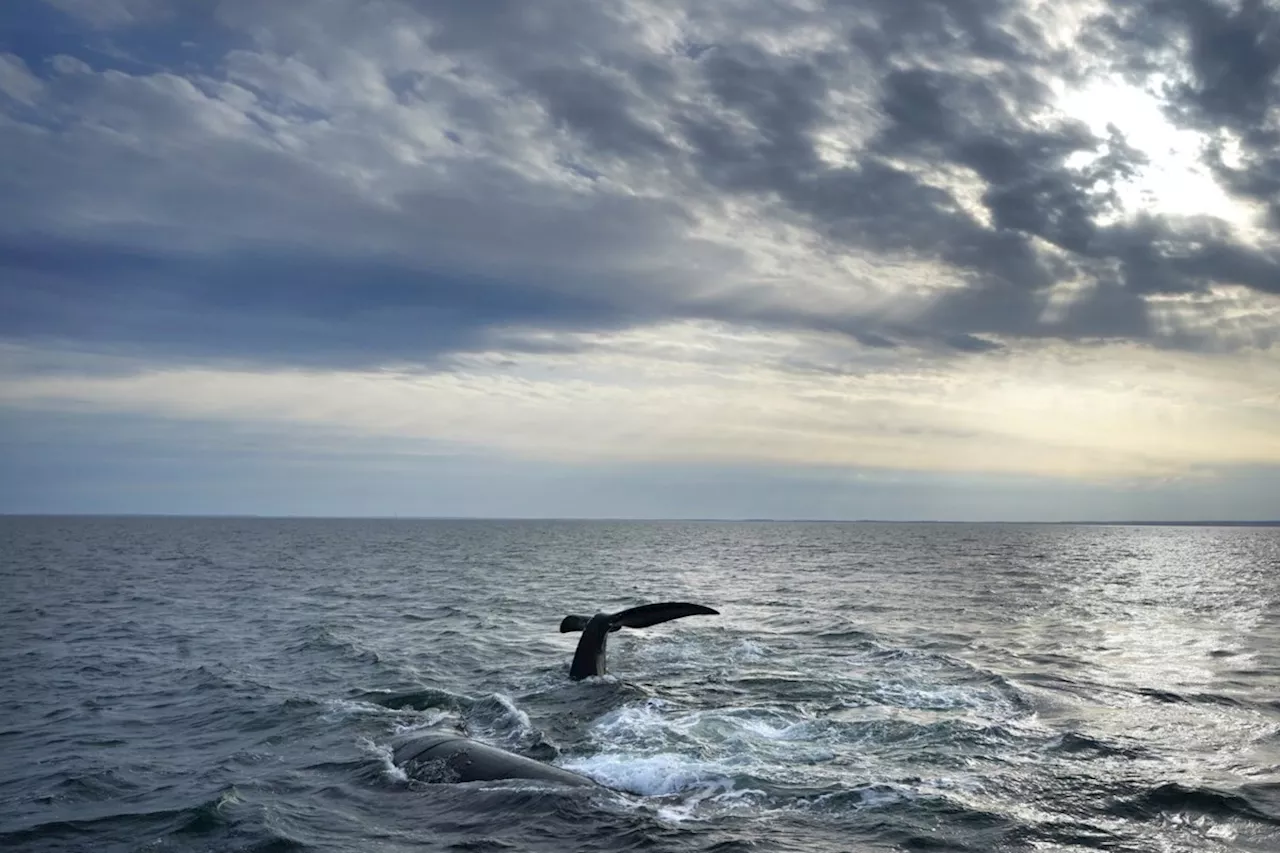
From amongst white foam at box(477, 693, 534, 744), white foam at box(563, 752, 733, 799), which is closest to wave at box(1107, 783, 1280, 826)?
white foam at box(563, 752, 733, 799)

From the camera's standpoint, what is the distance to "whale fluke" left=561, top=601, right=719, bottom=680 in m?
20.8

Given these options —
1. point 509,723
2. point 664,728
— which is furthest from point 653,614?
point 509,723

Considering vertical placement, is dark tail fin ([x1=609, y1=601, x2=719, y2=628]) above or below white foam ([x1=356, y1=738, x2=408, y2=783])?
above

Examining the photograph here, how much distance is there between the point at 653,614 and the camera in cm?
2052

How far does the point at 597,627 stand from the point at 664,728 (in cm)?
525

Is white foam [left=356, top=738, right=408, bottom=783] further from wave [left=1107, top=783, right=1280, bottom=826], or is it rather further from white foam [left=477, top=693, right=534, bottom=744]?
wave [left=1107, top=783, right=1280, bottom=826]

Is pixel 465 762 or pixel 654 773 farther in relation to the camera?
pixel 465 762

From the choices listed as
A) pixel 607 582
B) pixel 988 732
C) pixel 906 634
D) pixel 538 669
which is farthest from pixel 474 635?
pixel 607 582

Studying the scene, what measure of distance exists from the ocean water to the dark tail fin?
1603 millimetres

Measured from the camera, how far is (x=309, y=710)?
20062mm

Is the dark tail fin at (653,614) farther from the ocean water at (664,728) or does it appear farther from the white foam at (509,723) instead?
the white foam at (509,723)

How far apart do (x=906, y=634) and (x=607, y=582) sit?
29648mm

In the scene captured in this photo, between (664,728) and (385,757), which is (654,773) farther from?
(385,757)

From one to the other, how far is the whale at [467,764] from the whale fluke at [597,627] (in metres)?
5.91
